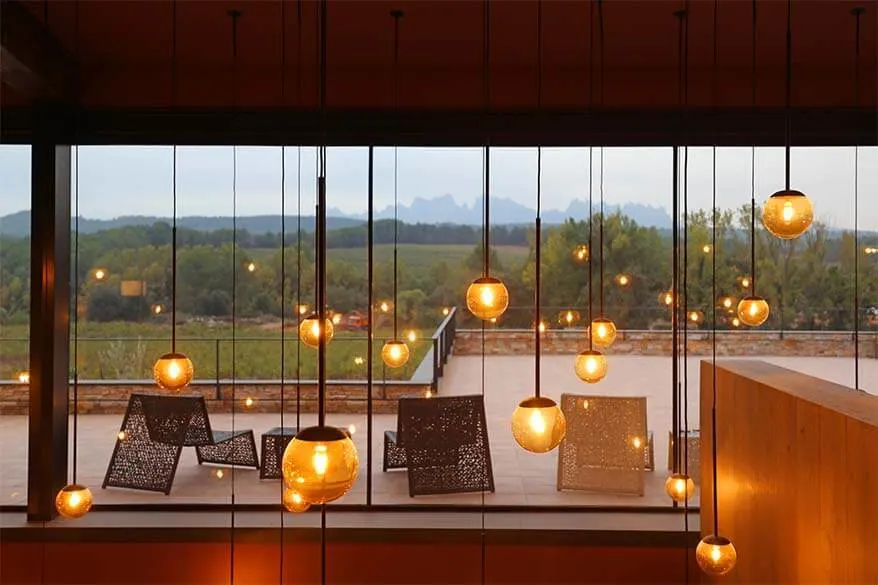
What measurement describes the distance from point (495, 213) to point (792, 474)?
3.34 meters

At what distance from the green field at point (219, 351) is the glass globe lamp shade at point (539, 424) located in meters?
3.48

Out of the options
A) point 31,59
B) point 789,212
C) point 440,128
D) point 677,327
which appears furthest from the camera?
point 440,128

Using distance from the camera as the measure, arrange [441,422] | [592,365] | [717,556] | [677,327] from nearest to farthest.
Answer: [717,556]
[677,327]
[592,365]
[441,422]

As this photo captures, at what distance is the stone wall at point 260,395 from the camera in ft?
20.1

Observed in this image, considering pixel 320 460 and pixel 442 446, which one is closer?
pixel 320 460

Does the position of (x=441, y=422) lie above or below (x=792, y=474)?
below

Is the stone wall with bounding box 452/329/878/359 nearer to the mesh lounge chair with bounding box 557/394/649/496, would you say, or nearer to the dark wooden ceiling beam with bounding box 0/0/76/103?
the mesh lounge chair with bounding box 557/394/649/496

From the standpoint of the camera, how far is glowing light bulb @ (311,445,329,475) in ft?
6.32

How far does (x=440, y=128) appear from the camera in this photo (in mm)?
5977

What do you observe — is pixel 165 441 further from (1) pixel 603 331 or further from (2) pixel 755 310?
(2) pixel 755 310

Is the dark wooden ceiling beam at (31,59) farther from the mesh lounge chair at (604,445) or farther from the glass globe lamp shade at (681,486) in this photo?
the glass globe lamp shade at (681,486)

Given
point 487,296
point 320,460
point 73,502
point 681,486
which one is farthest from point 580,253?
point 320,460

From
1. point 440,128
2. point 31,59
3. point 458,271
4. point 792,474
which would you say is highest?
point 31,59

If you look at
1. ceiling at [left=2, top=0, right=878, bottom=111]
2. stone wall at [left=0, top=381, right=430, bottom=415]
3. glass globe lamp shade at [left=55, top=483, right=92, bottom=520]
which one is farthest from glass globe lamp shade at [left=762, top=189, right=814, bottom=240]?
glass globe lamp shade at [left=55, top=483, right=92, bottom=520]
